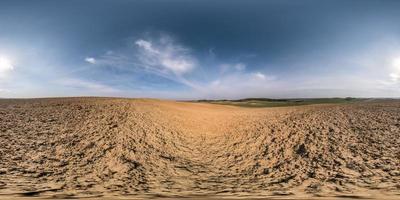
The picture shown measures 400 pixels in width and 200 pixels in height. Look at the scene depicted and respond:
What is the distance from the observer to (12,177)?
9.27m

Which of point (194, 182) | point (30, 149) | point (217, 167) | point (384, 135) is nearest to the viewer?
→ point (194, 182)

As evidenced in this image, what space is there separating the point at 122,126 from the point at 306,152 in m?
9.57

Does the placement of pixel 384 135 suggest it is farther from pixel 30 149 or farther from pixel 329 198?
pixel 30 149

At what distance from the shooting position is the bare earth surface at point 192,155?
27.6 ft

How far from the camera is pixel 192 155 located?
1323 centimetres

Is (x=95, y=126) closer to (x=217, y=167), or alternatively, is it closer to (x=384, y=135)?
(x=217, y=167)

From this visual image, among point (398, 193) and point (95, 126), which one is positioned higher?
point (95, 126)

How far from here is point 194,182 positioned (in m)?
9.45

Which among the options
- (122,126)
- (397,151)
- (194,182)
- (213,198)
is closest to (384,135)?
(397,151)

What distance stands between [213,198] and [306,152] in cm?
701

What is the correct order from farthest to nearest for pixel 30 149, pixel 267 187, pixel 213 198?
pixel 30 149 → pixel 267 187 → pixel 213 198

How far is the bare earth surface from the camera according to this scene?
8.41 meters

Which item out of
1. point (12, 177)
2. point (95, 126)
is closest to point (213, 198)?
point (12, 177)

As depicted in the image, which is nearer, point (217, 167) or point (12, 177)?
point (12, 177)
